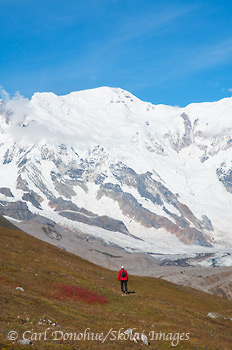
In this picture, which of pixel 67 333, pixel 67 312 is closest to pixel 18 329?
pixel 67 333

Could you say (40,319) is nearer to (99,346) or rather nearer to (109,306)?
(99,346)

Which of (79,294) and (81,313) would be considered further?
(79,294)

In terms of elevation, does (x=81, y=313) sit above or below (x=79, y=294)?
below

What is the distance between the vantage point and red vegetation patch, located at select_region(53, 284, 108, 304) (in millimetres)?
45438

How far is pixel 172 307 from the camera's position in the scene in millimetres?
47375

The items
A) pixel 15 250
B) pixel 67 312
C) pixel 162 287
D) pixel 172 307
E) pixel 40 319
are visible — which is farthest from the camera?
pixel 162 287

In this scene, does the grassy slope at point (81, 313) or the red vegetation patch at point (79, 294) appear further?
the red vegetation patch at point (79, 294)

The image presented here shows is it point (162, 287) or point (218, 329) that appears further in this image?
point (162, 287)

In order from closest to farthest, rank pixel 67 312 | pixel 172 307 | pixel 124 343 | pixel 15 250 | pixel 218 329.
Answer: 1. pixel 124 343
2. pixel 67 312
3. pixel 218 329
4. pixel 172 307
5. pixel 15 250

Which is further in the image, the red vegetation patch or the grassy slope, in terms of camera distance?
the red vegetation patch

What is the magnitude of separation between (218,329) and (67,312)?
47.8 feet

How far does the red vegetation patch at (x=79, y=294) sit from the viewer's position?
149ft

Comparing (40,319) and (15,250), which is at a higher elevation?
(15,250)

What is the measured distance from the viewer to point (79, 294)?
46.3m
